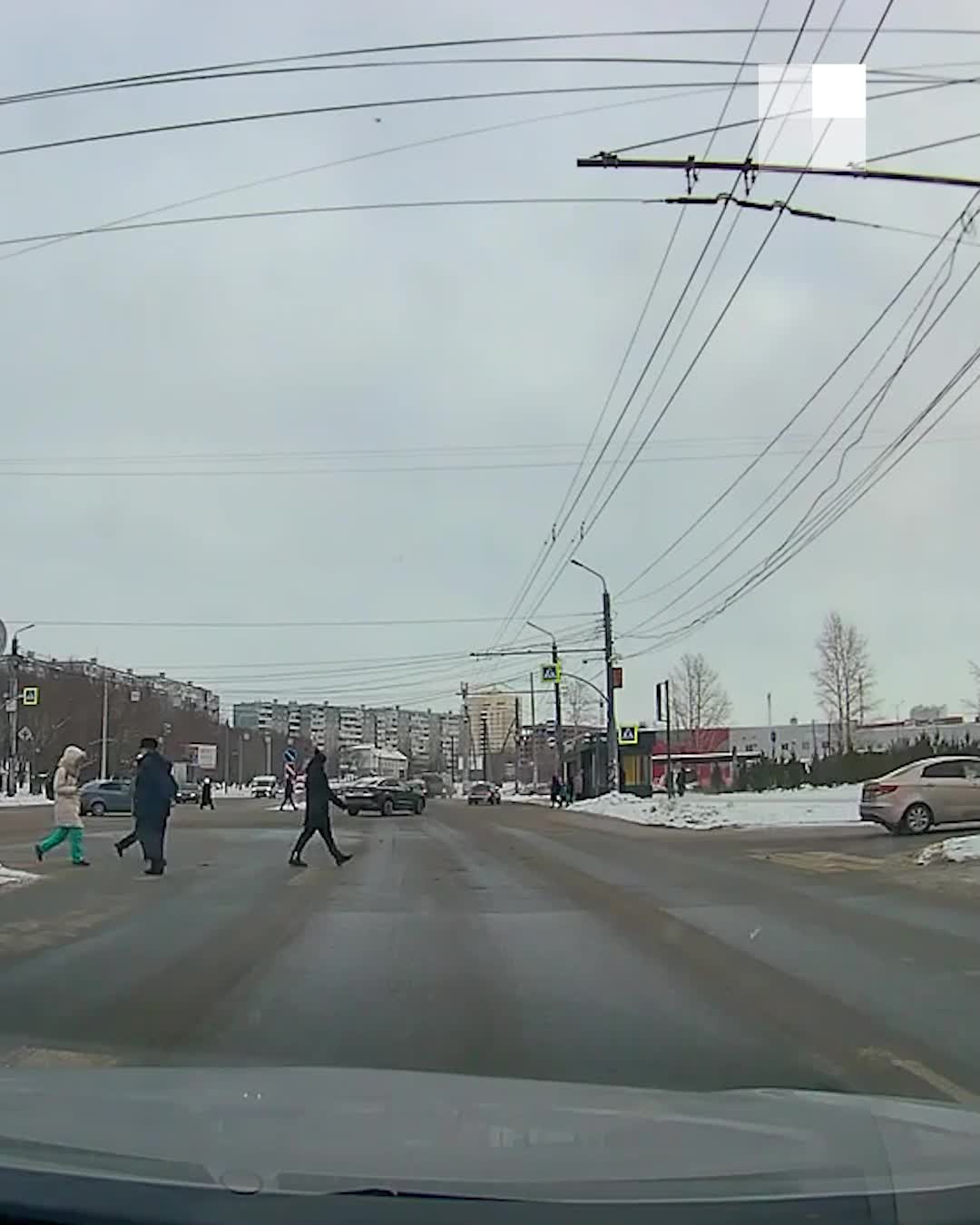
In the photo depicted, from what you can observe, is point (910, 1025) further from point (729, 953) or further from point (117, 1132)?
point (117, 1132)

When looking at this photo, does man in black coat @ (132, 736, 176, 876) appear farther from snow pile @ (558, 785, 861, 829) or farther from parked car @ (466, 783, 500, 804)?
parked car @ (466, 783, 500, 804)

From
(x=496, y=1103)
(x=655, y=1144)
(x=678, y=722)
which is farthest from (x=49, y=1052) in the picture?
(x=678, y=722)

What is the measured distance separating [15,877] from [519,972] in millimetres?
10161

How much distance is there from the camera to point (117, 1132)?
354 cm

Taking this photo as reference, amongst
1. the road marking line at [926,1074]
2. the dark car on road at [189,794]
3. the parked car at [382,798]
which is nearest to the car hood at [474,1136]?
the road marking line at [926,1074]

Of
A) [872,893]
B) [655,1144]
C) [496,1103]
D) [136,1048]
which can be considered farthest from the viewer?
[872,893]

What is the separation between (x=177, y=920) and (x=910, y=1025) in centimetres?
770

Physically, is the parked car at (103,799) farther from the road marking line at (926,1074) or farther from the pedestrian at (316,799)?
the road marking line at (926,1074)

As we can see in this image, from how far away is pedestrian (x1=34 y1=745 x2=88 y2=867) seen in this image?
1836 cm

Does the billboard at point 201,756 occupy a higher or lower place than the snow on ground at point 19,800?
higher

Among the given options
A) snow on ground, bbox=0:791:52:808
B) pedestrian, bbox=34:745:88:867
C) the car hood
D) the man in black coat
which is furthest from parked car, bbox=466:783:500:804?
the car hood

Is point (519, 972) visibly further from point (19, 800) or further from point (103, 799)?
point (19, 800)

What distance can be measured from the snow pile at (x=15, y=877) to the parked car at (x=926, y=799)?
16.0m

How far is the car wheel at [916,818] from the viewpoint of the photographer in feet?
84.3
